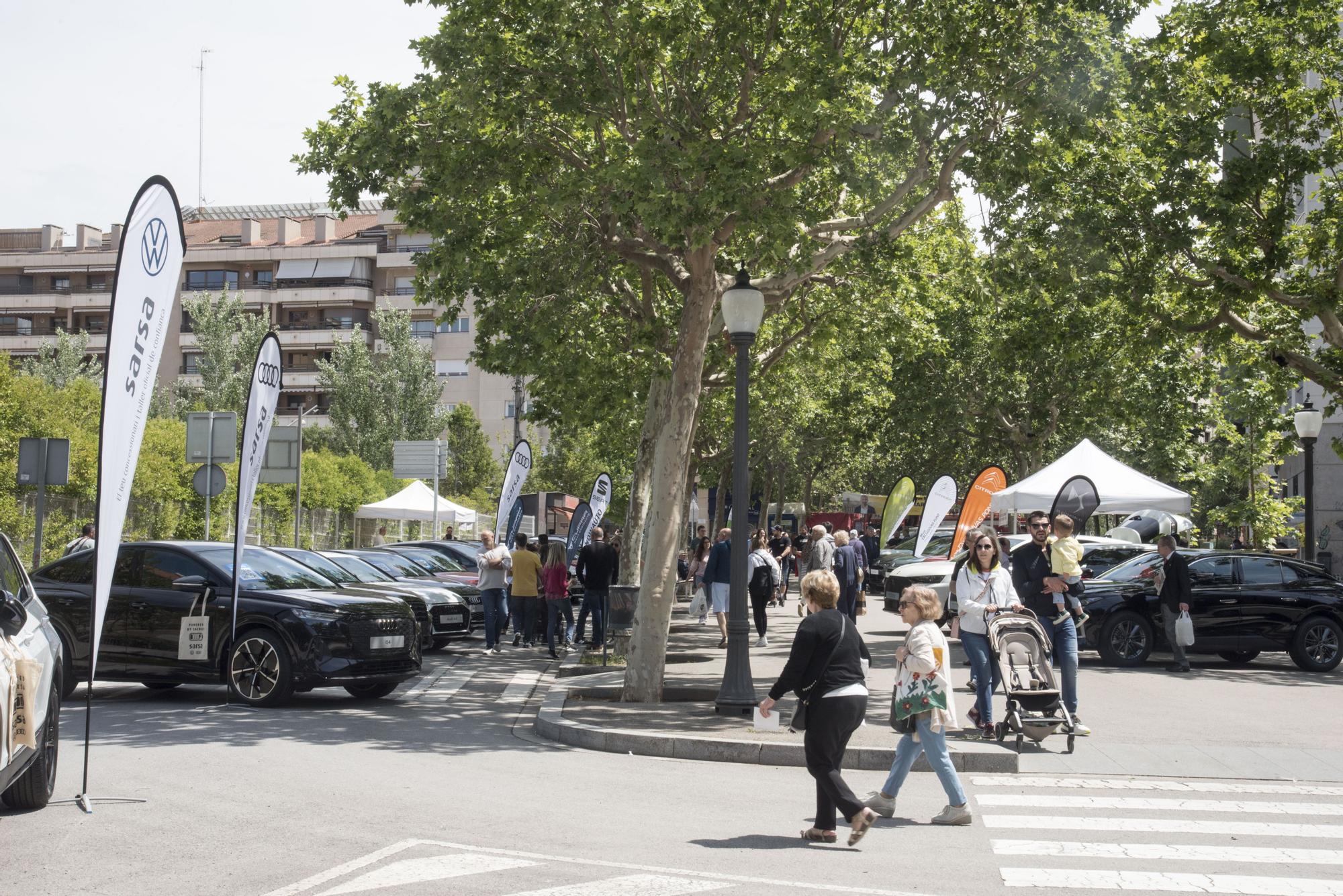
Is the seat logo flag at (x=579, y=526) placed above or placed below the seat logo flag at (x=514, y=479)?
below

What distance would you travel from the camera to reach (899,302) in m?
24.1

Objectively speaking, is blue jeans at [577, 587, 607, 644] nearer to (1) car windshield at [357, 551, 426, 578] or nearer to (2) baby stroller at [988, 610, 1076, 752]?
(1) car windshield at [357, 551, 426, 578]

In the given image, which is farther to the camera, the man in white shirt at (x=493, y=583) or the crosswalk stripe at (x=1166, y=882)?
the man in white shirt at (x=493, y=583)

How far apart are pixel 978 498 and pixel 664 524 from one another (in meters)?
11.5

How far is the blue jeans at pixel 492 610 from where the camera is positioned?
2127 centimetres

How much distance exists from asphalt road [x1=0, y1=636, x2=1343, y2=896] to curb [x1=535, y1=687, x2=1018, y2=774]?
0.23m

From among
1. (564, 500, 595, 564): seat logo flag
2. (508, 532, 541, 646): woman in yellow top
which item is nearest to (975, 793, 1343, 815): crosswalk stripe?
(508, 532, 541, 646): woman in yellow top

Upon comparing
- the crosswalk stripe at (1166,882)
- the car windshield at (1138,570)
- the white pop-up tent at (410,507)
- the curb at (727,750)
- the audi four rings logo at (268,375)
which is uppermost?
the audi four rings logo at (268,375)

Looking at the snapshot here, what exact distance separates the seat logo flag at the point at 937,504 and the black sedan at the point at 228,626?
49.0 feet

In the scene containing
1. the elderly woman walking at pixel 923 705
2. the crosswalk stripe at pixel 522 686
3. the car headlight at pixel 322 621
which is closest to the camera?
the elderly woman walking at pixel 923 705

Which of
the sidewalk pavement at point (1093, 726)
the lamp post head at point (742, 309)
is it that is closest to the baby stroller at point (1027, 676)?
the sidewalk pavement at point (1093, 726)

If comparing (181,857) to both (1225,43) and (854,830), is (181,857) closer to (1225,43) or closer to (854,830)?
(854,830)

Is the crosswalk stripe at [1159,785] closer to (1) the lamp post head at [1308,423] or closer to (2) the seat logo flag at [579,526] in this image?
(2) the seat logo flag at [579,526]

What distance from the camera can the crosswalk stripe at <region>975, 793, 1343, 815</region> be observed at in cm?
931
